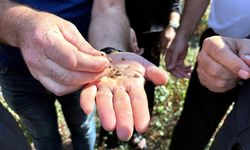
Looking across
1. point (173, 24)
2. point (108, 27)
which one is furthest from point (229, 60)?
point (173, 24)

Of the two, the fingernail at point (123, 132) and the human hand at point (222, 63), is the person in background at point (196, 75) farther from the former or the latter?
the fingernail at point (123, 132)

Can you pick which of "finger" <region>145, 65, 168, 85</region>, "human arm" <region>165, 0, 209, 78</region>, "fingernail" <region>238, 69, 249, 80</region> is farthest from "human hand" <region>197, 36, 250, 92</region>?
"human arm" <region>165, 0, 209, 78</region>

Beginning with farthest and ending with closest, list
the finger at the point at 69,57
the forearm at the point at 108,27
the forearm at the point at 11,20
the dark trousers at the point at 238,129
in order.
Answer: the forearm at the point at 108,27, the forearm at the point at 11,20, the finger at the point at 69,57, the dark trousers at the point at 238,129

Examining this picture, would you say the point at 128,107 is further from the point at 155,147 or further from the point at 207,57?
the point at 155,147

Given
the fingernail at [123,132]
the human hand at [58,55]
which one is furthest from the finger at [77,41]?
the fingernail at [123,132]

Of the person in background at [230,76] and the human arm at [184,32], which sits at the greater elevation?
the person in background at [230,76]

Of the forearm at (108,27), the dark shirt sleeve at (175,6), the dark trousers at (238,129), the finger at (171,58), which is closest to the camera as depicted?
the dark trousers at (238,129)

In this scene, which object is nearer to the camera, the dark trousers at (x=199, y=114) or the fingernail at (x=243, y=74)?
the fingernail at (x=243, y=74)

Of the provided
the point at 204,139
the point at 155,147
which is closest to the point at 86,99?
the point at 204,139

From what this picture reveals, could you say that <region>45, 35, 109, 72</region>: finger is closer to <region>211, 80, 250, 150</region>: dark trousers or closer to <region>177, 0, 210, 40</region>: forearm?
<region>211, 80, 250, 150</region>: dark trousers
